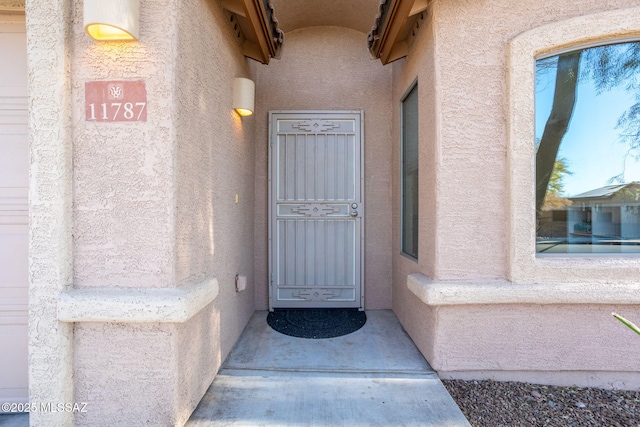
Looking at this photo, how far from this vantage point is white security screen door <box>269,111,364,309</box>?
4.77 m

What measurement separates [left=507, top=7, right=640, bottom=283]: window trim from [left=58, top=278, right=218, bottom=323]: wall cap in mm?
2934

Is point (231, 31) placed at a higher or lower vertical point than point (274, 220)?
higher

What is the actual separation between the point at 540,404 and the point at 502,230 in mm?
1550

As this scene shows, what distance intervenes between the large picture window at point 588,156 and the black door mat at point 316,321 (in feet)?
8.15

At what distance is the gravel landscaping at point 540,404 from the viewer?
8.21 feet

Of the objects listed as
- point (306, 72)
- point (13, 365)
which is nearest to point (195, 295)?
point (13, 365)

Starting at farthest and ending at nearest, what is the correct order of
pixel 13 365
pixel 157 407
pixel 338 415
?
pixel 13 365
pixel 338 415
pixel 157 407

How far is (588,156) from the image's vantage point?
3100 millimetres

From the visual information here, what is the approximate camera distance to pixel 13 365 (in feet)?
8.86

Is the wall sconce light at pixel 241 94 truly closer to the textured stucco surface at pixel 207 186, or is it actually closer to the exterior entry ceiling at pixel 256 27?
the textured stucco surface at pixel 207 186

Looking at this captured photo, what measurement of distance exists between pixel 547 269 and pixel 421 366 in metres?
1.54

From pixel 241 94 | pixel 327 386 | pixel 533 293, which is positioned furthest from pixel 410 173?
pixel 327 386

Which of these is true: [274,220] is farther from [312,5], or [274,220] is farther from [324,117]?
[312,5]

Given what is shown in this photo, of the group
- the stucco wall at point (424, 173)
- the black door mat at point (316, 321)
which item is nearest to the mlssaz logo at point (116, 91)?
the stucco wall at point (424, 173)
